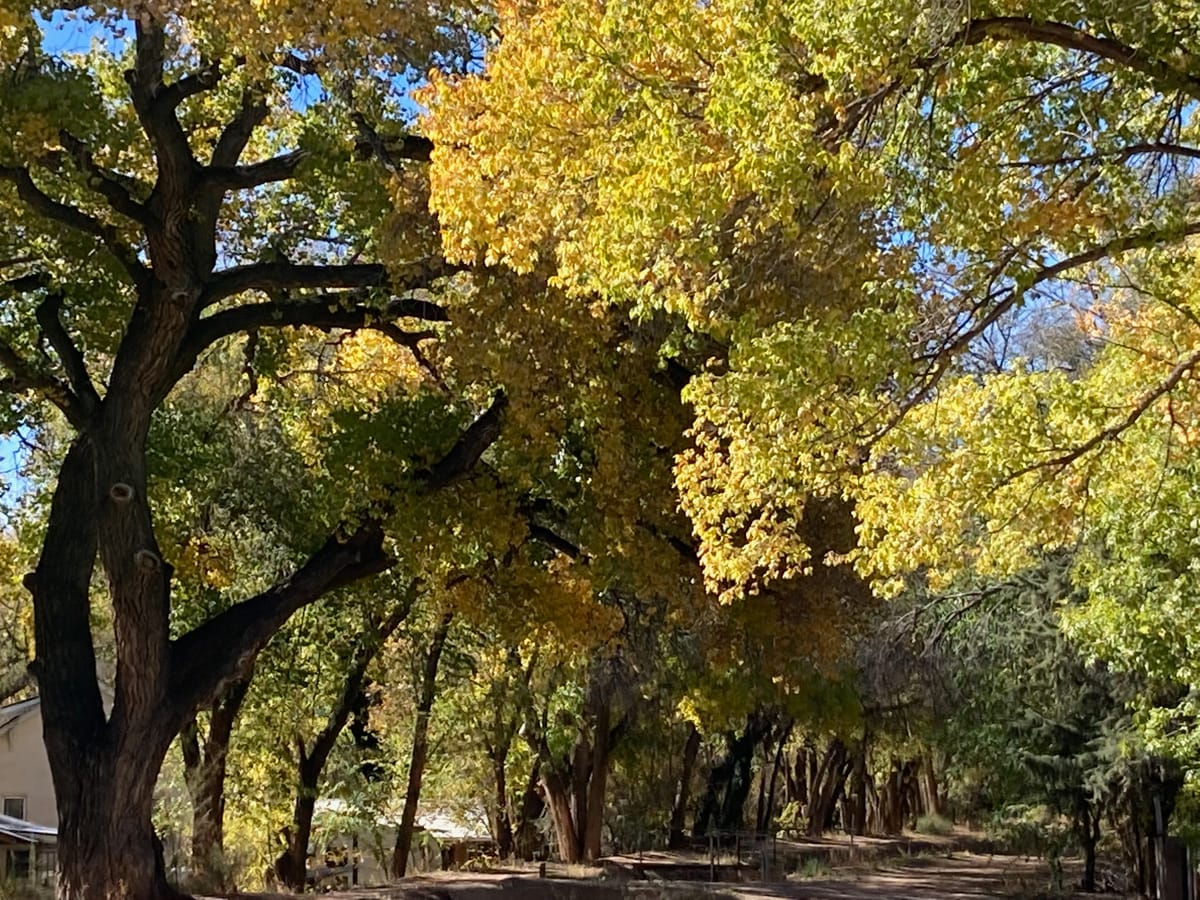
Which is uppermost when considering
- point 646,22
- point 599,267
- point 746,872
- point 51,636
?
point 646,22

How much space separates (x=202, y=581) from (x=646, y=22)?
40.6ft

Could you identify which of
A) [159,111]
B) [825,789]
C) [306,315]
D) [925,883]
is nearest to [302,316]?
[306,315]

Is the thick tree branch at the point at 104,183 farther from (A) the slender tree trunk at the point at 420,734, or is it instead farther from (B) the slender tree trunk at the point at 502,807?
(B) the slender tree trunk at the point at 502,807

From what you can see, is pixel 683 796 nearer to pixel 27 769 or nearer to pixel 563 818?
pixel 563 818

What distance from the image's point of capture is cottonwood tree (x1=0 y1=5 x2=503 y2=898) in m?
11.3

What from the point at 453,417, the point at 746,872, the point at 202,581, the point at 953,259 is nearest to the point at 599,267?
the point at 953,259

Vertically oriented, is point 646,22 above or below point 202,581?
above

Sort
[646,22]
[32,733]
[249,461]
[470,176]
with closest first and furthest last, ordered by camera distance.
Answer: [646,22], [470,176], [249,461], [32,733]

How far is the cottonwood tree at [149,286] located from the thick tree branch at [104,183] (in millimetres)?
30

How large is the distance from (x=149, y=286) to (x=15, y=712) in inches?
1182

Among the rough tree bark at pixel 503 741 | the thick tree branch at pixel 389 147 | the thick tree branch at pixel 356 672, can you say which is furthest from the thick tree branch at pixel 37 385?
the rough tree bark at pixel 503 741

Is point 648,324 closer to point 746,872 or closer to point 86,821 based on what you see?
point 86,821

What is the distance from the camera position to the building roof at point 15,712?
37.9 metres

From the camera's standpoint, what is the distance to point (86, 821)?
1198 centimetres
